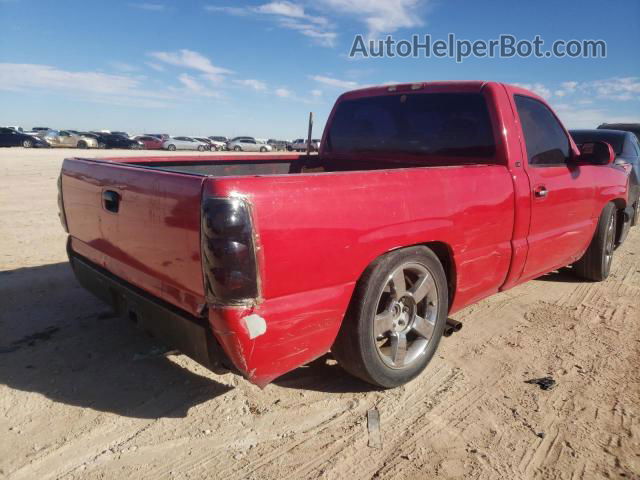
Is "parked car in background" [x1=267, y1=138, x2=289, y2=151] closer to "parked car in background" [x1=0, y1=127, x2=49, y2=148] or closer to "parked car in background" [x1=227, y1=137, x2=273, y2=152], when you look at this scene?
"parked car in background" [x1=227, y1=137, x2=273, y2=152]

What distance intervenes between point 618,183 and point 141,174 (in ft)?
15.4

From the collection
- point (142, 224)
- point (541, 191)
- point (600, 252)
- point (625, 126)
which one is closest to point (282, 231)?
point (142, 224)

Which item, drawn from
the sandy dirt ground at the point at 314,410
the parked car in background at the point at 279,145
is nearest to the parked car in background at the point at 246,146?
the parked car in background at the point at 279,145

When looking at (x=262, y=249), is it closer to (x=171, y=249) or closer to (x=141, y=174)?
(x=171, y=249)

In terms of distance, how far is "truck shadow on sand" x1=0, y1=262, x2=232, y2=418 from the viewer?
264cm

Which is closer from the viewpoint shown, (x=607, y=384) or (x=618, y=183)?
(x=607, y=384)

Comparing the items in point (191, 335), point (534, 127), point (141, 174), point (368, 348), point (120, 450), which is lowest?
point (120, 450)

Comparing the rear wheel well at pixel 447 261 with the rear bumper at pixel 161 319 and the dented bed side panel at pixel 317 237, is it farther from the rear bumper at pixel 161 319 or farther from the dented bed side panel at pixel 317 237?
the rear bumper at pixel 161 319

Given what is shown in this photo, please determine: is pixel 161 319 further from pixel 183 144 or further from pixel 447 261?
pixel 183 144

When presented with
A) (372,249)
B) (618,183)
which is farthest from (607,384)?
(618,183)

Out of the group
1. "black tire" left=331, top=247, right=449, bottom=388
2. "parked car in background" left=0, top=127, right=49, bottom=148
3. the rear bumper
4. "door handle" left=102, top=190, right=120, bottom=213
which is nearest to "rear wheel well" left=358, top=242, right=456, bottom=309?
"black tire" left=331, top=247, right=449, bottom=388

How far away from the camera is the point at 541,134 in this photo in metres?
3.74

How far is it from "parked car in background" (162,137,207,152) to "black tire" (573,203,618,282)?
42.7 meters

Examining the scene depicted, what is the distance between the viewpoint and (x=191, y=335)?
215 centimetres
